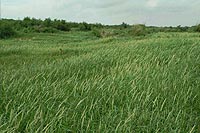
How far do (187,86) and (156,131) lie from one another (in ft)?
7.22

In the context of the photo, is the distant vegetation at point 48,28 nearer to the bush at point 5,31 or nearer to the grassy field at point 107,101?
the bush at point 5,31

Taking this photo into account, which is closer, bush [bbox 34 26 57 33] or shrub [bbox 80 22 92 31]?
bush [bbox 34 26 57 33]

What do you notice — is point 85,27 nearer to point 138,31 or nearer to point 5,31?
point 138,31

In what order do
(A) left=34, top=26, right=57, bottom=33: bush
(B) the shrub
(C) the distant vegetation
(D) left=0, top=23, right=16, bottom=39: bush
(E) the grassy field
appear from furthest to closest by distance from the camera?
1. (B) the shrub
2. (A) left=34, top=26, right=57, bottom=33: bush
3. (C) the distant vegetation
4. (D) left=0, top=23, right=16, bottom=39: bush
5. (E) the grassy field

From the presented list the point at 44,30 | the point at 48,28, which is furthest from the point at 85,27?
the point at 44,30

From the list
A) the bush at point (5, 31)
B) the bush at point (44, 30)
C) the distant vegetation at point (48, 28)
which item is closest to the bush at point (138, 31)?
the distant vegetation at point (48, 28)

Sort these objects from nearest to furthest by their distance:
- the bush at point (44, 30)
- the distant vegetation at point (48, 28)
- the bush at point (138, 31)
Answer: the distant vegetation at point (48, 28) < the bush at point (138, 31) < the bush at point (44, 30)

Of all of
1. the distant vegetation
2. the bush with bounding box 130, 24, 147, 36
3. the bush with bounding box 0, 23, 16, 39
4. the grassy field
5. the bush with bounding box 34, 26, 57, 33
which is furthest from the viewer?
the bush with bounding box 34, 26, 57, 33

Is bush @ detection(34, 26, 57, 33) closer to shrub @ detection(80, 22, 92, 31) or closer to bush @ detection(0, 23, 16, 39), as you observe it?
bush @ detection(0, 23, 16, 39)

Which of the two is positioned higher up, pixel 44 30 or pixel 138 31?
pixel 138 31

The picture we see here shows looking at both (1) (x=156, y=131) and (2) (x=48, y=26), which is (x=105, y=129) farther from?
(2) (x=48, y=26)

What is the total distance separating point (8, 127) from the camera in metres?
3.92

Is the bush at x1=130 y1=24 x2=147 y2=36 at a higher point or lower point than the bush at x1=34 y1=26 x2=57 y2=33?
higher

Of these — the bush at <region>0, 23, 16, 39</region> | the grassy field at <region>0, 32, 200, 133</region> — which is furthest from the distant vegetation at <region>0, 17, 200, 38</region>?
the grassy field at <region>0, 32, 200, 133</region>
